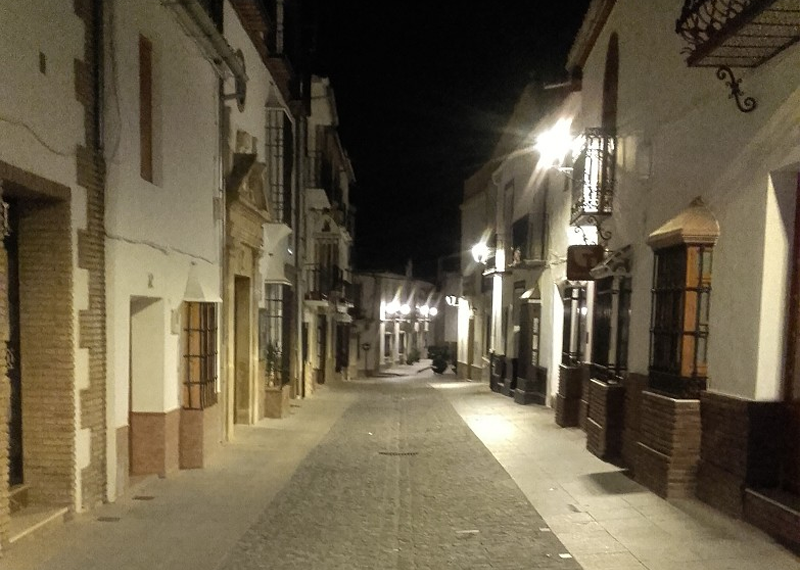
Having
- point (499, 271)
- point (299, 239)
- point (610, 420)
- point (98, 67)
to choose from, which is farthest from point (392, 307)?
point (98, 67)

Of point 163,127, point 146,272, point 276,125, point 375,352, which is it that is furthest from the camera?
point 375,352

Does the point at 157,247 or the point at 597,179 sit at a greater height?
the point at 597,179

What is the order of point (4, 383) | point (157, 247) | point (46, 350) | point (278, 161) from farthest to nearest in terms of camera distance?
point (278, 161), point (157, 247), point (46, 350), point (4, 383)

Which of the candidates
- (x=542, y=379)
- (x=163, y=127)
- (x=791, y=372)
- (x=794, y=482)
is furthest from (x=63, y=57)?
(x=542, y=379)

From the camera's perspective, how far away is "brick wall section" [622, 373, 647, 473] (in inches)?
299

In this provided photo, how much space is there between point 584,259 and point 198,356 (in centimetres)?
618

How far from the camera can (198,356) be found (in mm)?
8086

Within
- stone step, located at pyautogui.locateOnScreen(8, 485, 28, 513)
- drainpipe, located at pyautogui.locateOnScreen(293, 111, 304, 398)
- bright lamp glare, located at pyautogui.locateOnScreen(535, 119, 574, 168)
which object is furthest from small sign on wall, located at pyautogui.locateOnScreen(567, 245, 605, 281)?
drainpipe, located at pyautogui.locateOnScreen(293, 111, 304, 398)

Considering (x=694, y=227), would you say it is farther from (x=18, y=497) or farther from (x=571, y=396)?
(x=18, y=497)

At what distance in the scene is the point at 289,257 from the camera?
15.1 meters

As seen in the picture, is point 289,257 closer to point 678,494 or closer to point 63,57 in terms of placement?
point 63,57

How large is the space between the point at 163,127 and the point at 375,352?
29.0m

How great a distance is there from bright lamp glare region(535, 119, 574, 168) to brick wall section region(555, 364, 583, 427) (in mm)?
4394

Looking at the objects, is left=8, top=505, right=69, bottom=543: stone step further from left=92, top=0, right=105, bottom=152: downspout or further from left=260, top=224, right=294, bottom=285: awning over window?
left=260, top=224, right=294, bottom=285: awning over window
